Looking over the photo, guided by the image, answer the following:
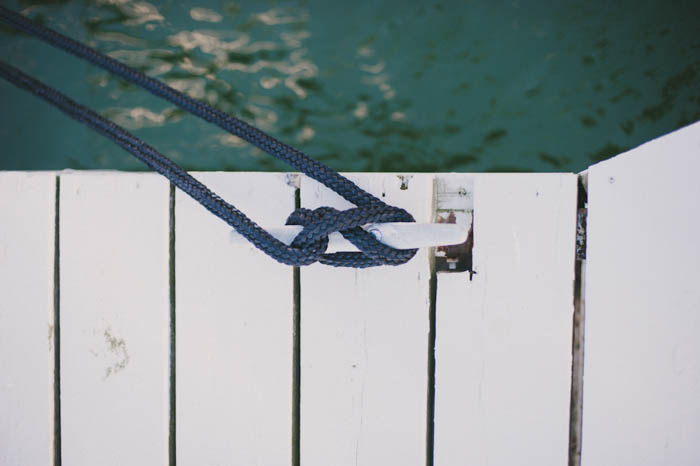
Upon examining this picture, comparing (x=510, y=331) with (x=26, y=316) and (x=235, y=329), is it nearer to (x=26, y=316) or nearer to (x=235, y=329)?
(x=235, y=329)

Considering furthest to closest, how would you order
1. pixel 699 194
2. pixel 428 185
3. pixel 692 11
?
1. pixel 692 11
2. pixel 428 185
3. pixel 699 194

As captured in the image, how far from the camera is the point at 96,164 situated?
1.25 m

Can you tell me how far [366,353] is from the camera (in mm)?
584

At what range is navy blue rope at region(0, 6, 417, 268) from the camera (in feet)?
1.66

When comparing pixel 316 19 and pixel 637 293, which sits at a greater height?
pixel 316 19

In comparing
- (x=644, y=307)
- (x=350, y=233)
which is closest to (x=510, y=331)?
(x=644, y=307)

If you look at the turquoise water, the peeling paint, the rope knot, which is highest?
the turquoise water

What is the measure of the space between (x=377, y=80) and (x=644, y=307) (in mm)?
946

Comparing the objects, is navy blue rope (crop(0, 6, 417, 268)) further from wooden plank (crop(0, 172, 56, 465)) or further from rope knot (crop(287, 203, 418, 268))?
wooden plank (crop(0, 172, 56, 465))

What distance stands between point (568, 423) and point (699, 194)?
0.35 metres

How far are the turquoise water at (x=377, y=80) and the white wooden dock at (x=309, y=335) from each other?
26.1 inches

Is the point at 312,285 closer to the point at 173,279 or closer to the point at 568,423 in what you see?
the point at 173,279

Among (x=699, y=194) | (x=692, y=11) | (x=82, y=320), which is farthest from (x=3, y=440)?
(x=692, y=11)

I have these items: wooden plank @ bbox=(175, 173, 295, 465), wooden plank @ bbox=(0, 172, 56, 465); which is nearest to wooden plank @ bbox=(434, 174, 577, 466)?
wooden plank @ bbox=(175, 173, 295, 465)
